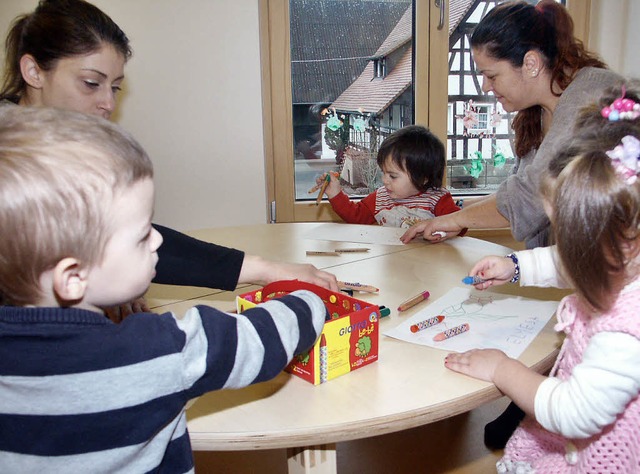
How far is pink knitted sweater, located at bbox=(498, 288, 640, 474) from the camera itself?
30.9 inches

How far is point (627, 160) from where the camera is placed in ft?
2.46

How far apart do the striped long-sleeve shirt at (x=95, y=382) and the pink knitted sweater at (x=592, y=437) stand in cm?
53

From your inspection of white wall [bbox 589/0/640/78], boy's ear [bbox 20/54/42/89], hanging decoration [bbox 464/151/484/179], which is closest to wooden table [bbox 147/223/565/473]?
boy's ear [bbox 20/54/42/89]

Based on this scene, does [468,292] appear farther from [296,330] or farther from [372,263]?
[296,330]

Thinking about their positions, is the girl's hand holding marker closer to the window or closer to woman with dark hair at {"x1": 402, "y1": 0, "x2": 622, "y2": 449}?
woman with dark hair at {"x1": 402, "y1": 0, "x2": 622, "y2": 449}

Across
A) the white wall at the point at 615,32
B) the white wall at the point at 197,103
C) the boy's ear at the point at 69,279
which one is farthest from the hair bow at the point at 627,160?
the white wall at the point at 615,32

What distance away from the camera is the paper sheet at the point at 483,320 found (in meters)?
0.98

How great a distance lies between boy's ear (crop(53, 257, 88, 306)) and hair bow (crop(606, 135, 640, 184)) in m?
0.68

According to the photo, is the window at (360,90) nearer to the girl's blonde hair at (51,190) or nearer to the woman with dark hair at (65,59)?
the woman with dark hair at (65,59)

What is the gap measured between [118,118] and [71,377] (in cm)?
233

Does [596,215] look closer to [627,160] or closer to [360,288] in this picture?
[627,160]

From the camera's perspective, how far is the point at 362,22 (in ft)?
9.61

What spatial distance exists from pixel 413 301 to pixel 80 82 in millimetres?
979

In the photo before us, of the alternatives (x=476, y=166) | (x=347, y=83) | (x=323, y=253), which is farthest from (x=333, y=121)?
(x=323, y=253)
